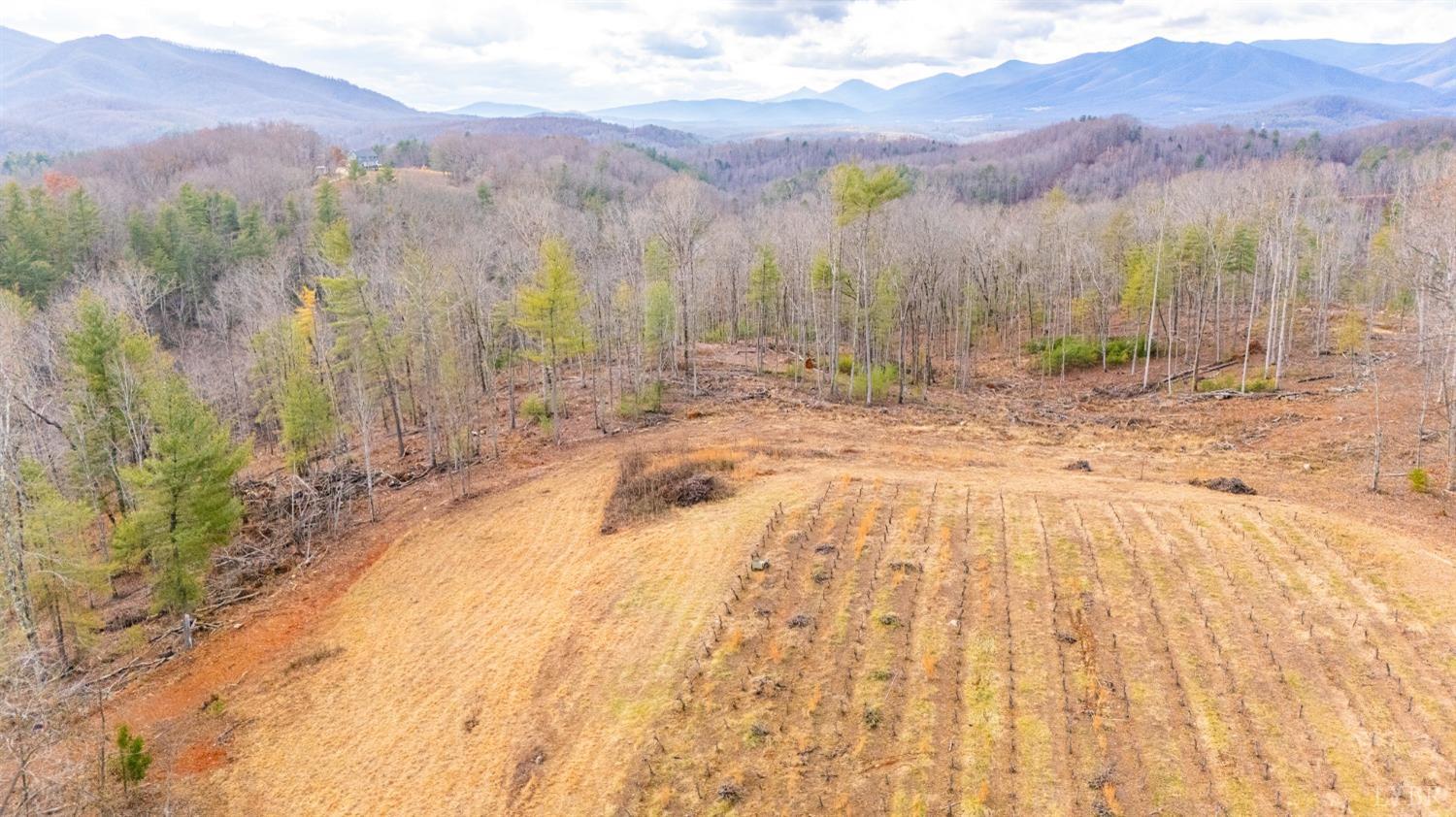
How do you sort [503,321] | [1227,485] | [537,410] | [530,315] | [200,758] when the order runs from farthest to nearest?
[503,321] < [537,410] < [530,315] < [1227,485] < [200,758]

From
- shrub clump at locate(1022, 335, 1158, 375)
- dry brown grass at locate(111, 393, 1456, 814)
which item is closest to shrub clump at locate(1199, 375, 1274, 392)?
shrub clump at locate(1022, 335, 1158, 375)

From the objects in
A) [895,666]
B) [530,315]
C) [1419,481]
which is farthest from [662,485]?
[1419,481]

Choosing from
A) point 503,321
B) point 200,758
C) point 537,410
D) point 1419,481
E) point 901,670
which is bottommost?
point 200,758

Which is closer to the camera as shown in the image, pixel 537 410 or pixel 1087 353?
pixel 537 410

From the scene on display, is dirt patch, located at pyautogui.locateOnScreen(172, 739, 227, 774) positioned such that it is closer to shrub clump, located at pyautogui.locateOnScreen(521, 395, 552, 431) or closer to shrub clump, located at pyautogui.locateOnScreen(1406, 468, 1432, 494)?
shrub clump, located at pyautogui.locateOnScreen(521, 395, 552, 431)

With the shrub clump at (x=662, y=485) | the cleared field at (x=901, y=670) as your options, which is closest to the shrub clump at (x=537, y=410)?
the shrub clump at (x=662, y=485)

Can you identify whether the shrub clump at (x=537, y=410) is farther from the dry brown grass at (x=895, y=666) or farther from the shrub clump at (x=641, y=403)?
the dry brown grass at (x=895, y=666)

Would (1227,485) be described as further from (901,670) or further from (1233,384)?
(1233,384)
